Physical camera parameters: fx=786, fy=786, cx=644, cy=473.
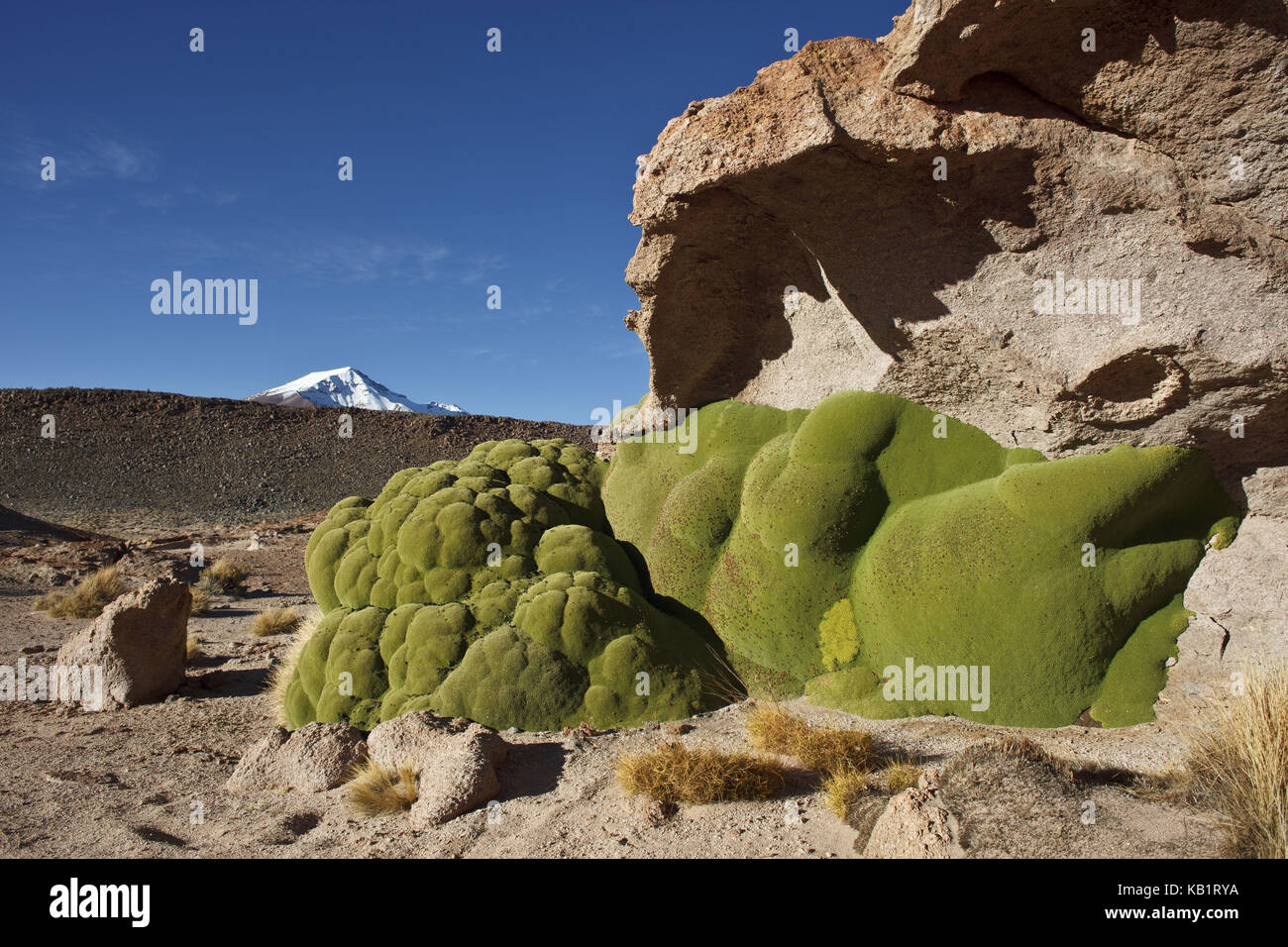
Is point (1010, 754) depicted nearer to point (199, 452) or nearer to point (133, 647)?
point (133, 647)

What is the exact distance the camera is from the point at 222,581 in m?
14.8

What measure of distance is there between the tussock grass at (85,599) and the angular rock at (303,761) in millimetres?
8471

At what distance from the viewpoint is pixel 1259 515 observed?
5523 millimetres

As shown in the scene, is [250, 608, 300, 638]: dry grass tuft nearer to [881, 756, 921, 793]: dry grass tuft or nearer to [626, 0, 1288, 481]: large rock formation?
[626, 0, 1288, 481]: large rock formation

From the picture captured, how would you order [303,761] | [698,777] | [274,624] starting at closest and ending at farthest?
[698,777]
[303,761]
[274,624]

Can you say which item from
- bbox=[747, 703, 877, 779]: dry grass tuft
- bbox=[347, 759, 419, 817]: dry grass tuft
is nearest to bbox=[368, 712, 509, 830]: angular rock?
bbox=[347, 759, 419, 817]: dry grass tuft

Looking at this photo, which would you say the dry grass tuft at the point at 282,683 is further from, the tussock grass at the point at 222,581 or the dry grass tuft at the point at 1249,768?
the tussock grass at the point at 222,581

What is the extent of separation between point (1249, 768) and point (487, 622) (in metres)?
4.72

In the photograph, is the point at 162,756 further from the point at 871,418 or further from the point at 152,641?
the point at 871,418

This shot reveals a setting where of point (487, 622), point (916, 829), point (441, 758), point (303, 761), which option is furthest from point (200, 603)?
point (916, 829)

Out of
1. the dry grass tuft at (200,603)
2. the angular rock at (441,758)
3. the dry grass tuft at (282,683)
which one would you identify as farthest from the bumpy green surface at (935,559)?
the dry grass tuft at (200,603)

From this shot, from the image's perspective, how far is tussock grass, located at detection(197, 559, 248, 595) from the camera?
1470 cm

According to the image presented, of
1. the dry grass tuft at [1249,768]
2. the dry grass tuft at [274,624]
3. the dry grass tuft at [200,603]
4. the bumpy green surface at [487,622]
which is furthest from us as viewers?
the dry grass tuft at [200,603]

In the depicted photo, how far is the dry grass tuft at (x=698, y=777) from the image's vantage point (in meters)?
4.09
